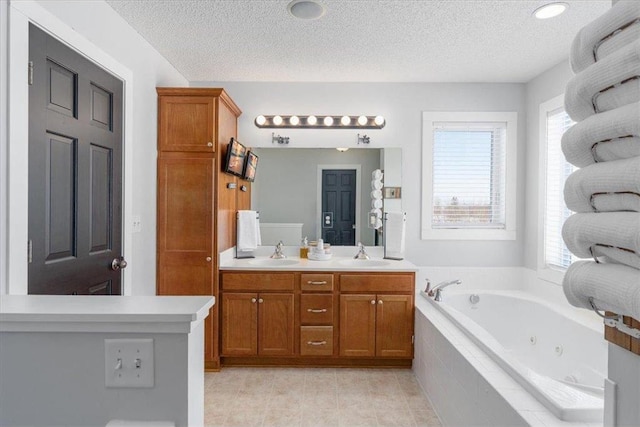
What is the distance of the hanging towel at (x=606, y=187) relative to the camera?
2.04 feet

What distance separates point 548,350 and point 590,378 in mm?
450

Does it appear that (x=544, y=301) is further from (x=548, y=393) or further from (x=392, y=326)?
(x=548, y=393)

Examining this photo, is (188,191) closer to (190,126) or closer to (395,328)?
(190,126)

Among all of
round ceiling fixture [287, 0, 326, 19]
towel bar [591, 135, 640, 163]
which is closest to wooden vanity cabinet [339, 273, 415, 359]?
round ceiling fixture [287, 0, 326, 19]

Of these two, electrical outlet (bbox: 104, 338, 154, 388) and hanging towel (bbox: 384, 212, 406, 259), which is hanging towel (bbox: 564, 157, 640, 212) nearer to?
electrical outlet (bbox: 104, 338, 154, 388)

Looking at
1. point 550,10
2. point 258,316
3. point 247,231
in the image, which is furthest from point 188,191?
point 550,10

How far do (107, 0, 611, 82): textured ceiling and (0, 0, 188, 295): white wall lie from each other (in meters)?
0.14

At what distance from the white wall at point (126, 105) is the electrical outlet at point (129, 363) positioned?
2.93 ft

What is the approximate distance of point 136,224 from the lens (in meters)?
2.55

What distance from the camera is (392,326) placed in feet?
9.66

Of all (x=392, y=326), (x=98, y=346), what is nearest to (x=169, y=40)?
(x=98, y=346)

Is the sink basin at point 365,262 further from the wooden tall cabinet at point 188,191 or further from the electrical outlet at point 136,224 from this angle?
the electrical outlet at point 136,224

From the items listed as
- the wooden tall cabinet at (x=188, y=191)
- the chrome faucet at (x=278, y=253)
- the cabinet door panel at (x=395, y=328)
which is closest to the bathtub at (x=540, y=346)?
the cabinet door panel at (x=395, y=328)

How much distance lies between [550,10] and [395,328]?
7.69 feet
